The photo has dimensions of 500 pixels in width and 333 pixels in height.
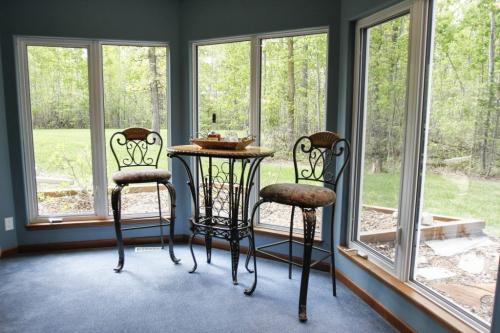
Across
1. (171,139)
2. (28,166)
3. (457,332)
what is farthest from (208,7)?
(457,332)

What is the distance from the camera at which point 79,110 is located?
3.45 metres

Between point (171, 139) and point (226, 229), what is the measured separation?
1293 millimetres

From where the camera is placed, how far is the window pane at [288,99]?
3.04 metres

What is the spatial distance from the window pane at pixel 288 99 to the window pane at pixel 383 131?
0.44 metres

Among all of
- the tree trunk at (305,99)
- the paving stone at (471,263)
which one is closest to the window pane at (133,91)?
the tree trunk at (305,99)

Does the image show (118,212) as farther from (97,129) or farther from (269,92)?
(269,92)

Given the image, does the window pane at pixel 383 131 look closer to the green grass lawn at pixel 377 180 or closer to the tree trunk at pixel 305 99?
the green grass lawn at pixel 377 180

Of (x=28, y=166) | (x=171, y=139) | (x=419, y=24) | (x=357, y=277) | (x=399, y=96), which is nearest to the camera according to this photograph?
(x=419, y=24)

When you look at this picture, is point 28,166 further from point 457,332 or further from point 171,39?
point 457,332

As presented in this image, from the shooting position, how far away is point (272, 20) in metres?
3.09

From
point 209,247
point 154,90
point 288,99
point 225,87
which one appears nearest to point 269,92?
point 288,99

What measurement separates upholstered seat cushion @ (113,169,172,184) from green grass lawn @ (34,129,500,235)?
0.70 m

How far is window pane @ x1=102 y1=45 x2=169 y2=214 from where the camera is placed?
3.48 m

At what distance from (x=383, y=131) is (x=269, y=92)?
1111 millimetres
